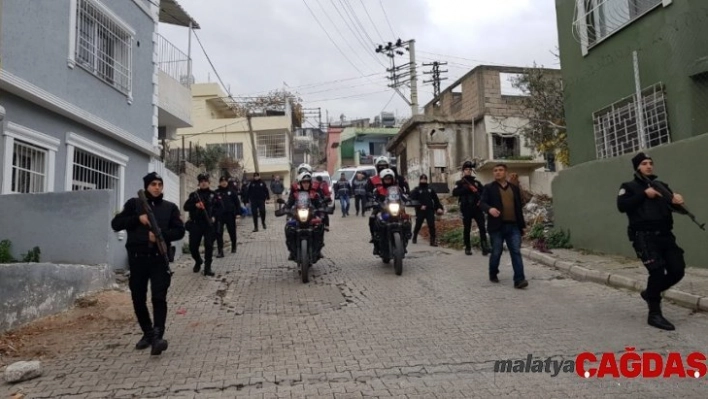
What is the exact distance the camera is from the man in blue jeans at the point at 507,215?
6.93m

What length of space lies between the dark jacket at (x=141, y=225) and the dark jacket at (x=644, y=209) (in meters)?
Result: 4.52

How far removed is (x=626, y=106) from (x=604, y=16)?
1929mm

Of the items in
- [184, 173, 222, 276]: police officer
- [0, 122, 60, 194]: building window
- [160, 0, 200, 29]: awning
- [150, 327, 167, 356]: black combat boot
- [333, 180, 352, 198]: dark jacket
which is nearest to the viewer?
[150, 327, 167, 356]: black combat boot

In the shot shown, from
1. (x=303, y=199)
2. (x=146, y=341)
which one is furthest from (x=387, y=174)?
(x=146, y=341)

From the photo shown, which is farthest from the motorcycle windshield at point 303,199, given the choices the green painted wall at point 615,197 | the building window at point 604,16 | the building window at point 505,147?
the building window at point 505,147

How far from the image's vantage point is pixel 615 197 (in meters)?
8.46

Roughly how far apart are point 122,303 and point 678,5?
9241mm

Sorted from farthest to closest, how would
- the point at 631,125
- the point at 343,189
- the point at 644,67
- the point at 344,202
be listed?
the point at 344,202 < the point at 343,189 < the point at 631,125 < the point at 644,67

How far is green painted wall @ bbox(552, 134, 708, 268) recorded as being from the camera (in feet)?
22.8

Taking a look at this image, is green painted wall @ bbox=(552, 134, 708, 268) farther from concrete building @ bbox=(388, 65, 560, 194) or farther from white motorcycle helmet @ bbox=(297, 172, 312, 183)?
concrete building @ bbox=(388, 65, 560, 194)

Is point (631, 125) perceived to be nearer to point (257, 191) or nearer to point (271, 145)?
point (257, 191)

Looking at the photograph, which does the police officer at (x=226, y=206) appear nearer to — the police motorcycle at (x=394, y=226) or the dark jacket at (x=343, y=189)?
the police motorcycle at (x=394, y=226)

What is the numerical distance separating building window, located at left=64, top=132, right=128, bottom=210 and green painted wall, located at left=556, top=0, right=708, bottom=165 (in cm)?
932

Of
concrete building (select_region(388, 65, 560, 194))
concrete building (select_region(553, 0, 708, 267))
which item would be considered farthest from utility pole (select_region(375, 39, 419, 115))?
concrete building (select_region(553, 0, 708, 267))
